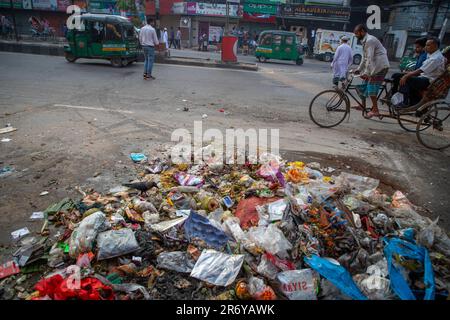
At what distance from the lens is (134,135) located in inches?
197

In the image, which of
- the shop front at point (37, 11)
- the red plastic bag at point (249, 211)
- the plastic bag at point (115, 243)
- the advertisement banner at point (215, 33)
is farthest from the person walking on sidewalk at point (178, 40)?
A: the plastic bag at point (115, 243)

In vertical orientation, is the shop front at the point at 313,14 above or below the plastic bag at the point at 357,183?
above

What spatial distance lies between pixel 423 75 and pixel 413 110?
633 mm

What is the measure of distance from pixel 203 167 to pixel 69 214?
163cm

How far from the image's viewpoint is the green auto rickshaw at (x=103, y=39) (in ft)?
40.1

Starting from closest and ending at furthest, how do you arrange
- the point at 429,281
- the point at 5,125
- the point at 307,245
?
1. the point at 429,281
2. the point at 307,245
3. the point at 5,125

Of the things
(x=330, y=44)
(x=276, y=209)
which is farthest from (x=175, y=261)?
(x=330, y=44)

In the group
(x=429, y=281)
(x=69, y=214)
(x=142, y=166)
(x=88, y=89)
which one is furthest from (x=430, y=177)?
(x=88, y=89)

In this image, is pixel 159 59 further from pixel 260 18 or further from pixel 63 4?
pixel 63 4

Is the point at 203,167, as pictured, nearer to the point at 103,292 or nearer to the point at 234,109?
the point at 103,292

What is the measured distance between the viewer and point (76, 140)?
467 cm

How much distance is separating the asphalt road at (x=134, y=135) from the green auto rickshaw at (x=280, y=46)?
11537 mm

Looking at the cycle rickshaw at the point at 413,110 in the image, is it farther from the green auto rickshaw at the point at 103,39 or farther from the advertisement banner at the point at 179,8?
the advertisement banner at the point at 179,8

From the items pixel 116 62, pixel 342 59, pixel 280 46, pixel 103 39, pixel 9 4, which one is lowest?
pixel 116 62
